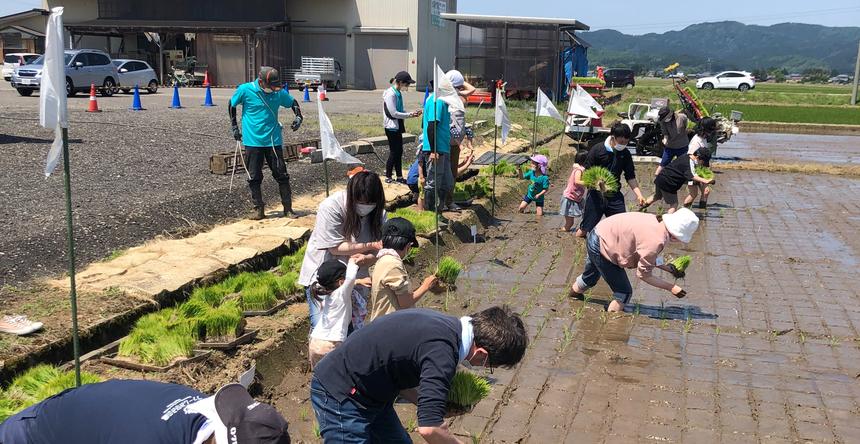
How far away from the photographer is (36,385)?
4395 mm

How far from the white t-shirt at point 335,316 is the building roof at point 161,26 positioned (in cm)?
3882

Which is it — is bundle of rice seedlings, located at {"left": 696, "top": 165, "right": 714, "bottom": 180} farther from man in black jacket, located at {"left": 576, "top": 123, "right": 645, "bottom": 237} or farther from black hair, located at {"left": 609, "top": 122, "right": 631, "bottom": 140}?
black hair, located at {"left": 609, "top": 122, "right": 631, "bottom": 140}

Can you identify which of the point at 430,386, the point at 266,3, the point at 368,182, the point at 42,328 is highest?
the point at 266,3

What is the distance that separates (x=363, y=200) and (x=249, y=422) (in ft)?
8.73

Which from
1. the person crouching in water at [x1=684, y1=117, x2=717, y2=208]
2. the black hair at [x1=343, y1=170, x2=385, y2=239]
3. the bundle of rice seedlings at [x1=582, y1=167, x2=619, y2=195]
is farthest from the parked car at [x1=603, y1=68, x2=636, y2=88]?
the black hair at [x1=343, y1=170, x2=385, y2=239]

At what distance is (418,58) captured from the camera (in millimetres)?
45469

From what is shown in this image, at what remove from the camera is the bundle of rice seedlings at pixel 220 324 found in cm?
541

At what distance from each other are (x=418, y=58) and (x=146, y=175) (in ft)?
118

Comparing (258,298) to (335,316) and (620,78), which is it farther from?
(620,78)

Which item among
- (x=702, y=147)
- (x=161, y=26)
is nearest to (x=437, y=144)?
(x=702, y=147)

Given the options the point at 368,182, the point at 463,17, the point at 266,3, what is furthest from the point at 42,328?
the point at 266,3

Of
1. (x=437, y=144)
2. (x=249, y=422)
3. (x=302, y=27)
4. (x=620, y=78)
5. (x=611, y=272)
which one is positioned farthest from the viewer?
(x=620, y=78)

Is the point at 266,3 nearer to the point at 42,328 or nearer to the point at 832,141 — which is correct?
the point at 832,141

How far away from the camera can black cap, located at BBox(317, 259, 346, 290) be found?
174 inches
